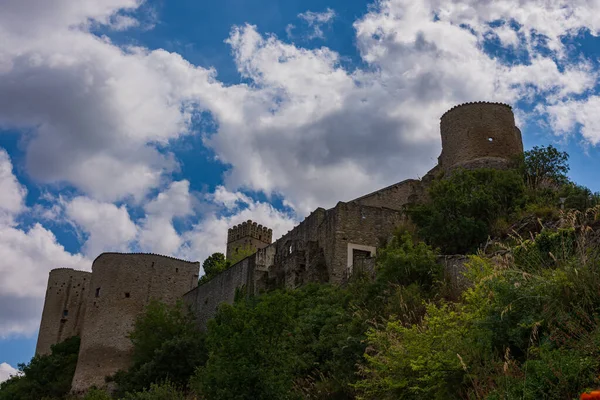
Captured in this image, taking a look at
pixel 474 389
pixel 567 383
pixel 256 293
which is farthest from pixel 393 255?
pixel 256 293

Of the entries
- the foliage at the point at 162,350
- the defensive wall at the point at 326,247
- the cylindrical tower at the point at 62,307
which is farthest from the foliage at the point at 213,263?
the defensive wall at the point at 326,247

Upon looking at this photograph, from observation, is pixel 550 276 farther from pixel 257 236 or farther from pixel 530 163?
pixel 257 236

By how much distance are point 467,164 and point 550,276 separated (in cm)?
1876

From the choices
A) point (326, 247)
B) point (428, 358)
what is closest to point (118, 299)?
point (326, 247)

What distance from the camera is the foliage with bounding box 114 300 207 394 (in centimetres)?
2698

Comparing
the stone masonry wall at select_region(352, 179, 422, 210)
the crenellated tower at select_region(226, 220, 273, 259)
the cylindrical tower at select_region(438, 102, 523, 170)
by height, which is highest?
the crenellated tower at select_region(226, 220, 273, 259)

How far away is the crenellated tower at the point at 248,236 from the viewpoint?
77.1m

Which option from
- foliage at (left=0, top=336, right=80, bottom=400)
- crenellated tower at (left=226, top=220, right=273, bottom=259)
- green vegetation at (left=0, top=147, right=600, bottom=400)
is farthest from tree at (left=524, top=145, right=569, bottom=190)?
crenellated tower at (left=226, top=220, right=273, bottom=259)

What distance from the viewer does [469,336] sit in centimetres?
1028

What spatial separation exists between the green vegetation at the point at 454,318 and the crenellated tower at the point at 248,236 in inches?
2029

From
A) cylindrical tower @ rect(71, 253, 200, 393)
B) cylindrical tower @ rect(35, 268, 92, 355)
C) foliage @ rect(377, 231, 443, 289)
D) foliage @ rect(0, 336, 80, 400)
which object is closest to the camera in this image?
foliage @ rect(377, 231, 443, 289)

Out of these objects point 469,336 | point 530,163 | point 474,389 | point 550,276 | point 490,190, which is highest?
point 530,163

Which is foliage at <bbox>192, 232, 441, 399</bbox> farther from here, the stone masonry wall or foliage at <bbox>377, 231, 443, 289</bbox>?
→ the stone masonry wall

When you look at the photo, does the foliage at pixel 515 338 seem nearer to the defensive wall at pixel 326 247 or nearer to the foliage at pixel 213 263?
the defensive wall at pixel 326 247
